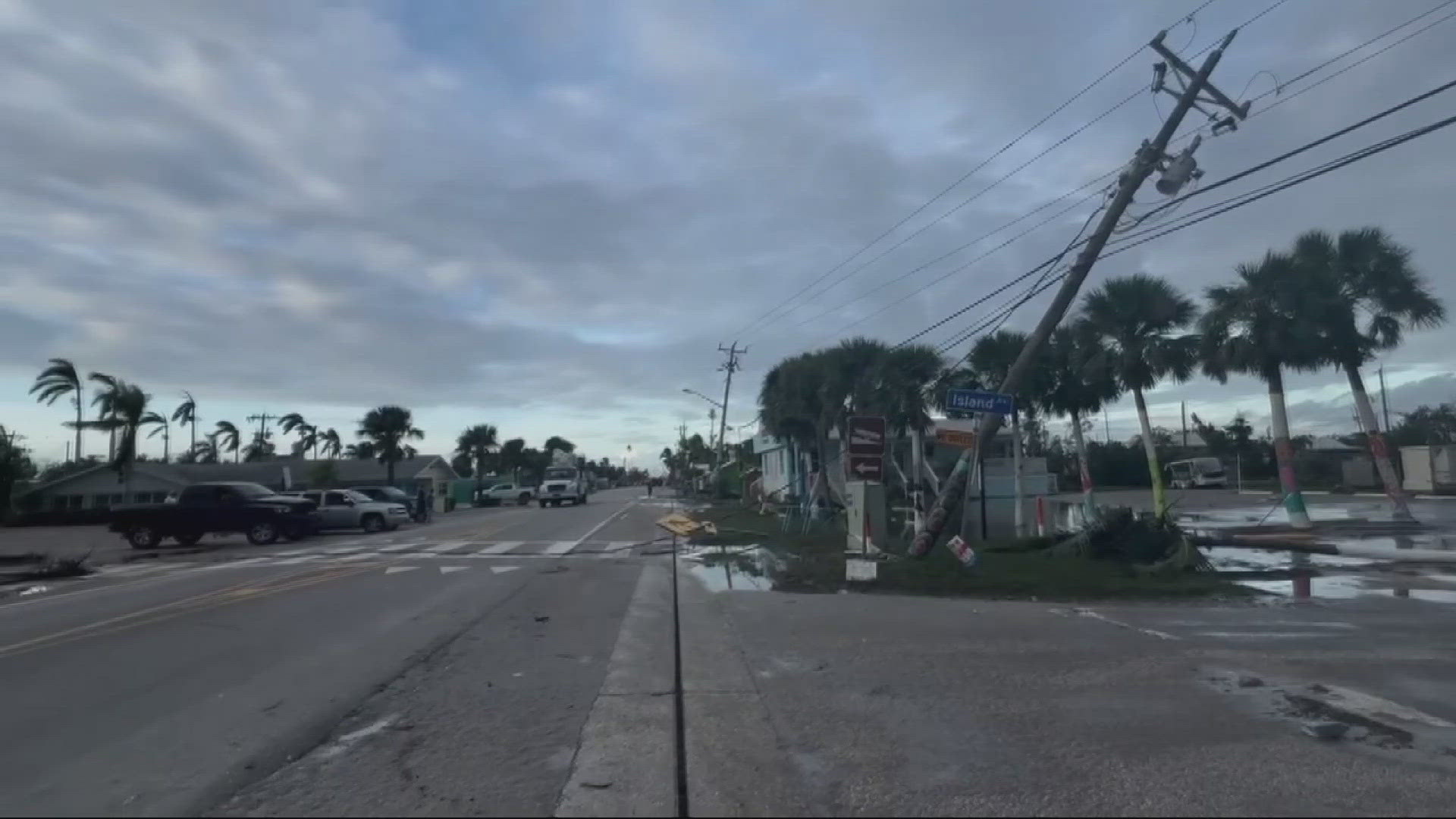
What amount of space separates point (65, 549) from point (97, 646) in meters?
24.3

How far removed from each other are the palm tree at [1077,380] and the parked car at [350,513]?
22.7 m

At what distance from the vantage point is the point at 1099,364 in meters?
31.5

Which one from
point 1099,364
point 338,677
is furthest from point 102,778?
point 1099,364

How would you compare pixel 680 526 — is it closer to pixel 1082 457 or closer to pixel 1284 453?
pixel 1082 457

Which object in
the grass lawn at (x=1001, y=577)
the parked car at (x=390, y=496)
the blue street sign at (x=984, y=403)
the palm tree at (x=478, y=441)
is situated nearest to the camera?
the grass lawn at (x=1001, y=577)

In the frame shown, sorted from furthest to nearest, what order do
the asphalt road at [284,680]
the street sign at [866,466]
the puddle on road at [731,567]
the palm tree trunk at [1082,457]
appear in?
the palm tree trunk at [1082,457] < the street sign at [866,466] < the puddle on road at [731,567] < the asphalt road at [284,680]

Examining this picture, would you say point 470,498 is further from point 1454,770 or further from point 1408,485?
point 1454,770

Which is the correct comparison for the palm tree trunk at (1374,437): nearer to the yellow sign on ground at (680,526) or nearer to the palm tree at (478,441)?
the yellow sign on ground at (680,526)

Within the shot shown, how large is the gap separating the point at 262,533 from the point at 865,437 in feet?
66.7

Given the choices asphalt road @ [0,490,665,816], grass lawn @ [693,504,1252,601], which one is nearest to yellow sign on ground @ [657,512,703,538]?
grass lawn @ [693,504,1252,601]

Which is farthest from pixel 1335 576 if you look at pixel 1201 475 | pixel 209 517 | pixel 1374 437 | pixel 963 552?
pixel 1201 475

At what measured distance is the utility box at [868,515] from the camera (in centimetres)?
2045

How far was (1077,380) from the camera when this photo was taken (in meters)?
34.0

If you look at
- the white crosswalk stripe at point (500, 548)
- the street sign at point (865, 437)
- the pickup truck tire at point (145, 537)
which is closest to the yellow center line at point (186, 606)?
the white crosswalk stripe at point (500, 548)
